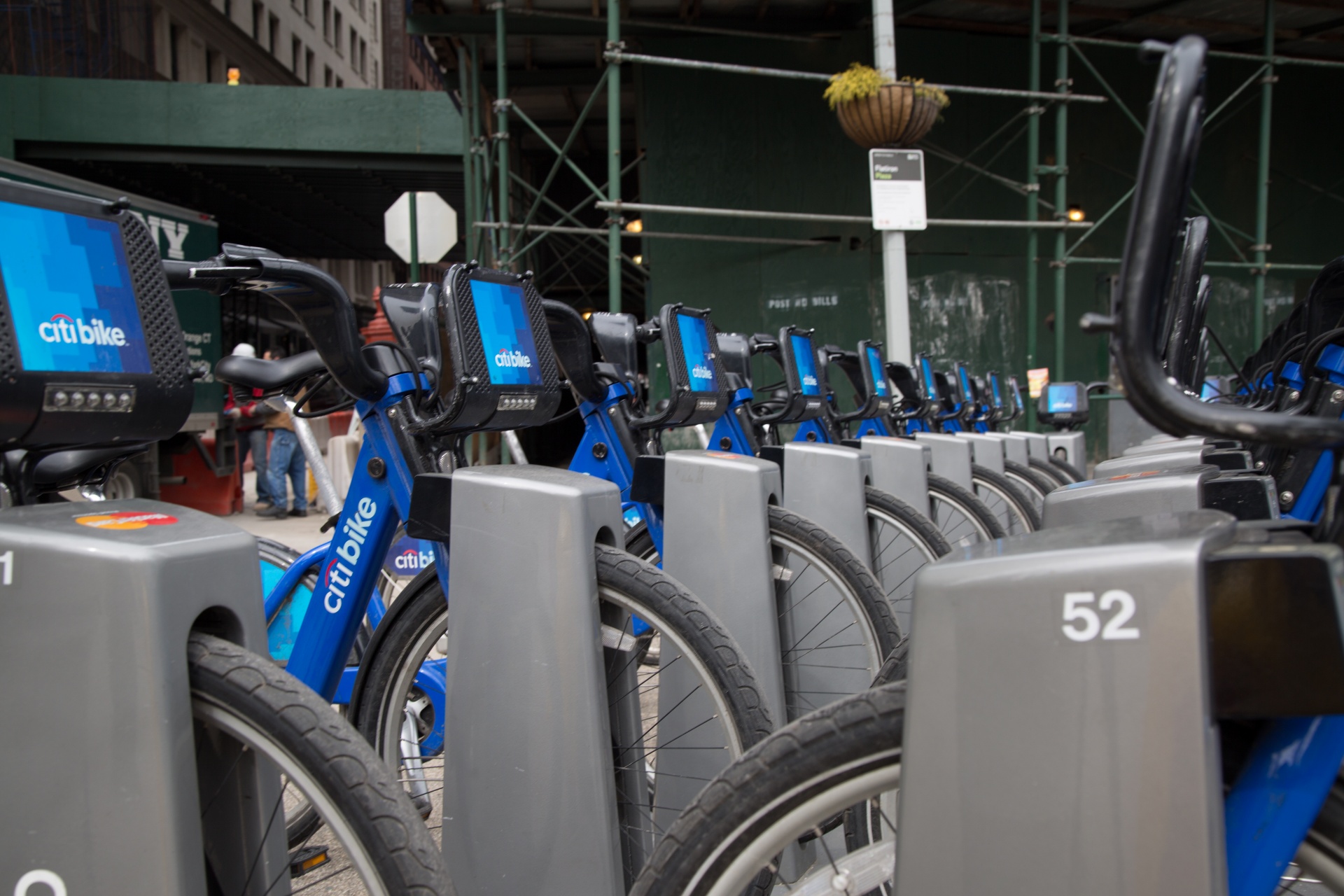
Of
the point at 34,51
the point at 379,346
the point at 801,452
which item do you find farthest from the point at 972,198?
the point at 34,51

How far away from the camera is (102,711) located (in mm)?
1295

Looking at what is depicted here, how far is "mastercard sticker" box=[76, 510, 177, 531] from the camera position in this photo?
1.40m

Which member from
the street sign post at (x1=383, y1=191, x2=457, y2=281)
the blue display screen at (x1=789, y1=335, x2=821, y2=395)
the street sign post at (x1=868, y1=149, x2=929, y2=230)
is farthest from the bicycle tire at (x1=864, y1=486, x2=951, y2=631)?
the street sign post at (x1=383, y1=191, x2=457, y2=281)

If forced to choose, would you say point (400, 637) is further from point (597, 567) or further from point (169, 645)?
point (169, 645)

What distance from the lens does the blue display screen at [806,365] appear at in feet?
16.9

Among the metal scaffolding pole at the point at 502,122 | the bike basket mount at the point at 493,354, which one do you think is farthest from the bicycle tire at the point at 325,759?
the metal scaffolding pole at the point at 502,122

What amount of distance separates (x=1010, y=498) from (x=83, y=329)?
4.52 meters

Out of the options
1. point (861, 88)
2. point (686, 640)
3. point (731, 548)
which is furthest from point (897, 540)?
point (861, 88)

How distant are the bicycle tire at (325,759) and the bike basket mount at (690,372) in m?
2.26

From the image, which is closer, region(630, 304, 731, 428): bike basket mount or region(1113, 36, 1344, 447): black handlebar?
region(1113, 36, 1344, 447): black handlebar

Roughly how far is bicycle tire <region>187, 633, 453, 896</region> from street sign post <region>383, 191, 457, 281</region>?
6.19 meters

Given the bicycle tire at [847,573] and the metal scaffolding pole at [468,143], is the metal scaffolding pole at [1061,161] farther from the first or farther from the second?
the bicycle tire at [847,573]

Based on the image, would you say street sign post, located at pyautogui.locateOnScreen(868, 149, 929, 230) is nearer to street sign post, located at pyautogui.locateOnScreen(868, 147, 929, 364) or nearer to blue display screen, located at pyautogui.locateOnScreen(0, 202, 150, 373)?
street sign post, located at pyautogui.locateOnScreen(868, 147, 929, 364)

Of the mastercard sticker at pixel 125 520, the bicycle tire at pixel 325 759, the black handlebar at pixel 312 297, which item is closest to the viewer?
the bicycle tire at pixel 325 759
